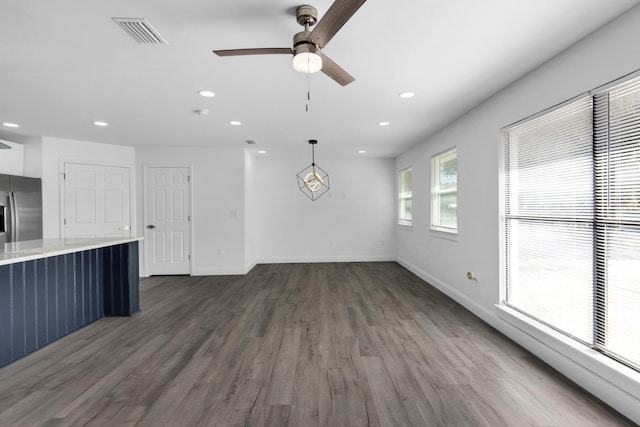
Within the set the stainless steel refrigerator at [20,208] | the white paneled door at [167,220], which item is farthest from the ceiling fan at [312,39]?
the stainless steel refrigerator at [20,208]

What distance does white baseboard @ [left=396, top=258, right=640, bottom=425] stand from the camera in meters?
1.70

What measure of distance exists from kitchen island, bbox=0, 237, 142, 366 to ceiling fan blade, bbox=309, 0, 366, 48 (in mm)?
2743

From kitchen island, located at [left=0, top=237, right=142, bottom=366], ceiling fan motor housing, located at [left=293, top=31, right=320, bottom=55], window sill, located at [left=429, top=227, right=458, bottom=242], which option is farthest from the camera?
window sill, located at [left=429, top=227, right=458, bottom=242]

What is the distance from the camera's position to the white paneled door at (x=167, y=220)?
17.9ft

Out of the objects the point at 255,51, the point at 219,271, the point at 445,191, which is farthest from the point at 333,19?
the point at 219,271

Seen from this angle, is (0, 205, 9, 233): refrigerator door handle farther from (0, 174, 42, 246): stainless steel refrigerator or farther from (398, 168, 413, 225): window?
(398, 168, 413, 225): window

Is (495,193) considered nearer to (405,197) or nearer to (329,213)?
(405,197)

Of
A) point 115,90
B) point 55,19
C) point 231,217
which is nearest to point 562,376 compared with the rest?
point 55,19

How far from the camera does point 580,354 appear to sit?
2004mm

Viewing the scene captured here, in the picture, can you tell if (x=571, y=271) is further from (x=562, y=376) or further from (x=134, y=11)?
(x=134, y=11)

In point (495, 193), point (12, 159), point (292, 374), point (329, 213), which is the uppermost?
point (12, 159)

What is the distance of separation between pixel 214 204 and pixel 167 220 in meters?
0.94

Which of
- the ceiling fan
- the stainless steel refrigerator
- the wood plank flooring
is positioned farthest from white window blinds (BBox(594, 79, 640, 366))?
the stainless steel refrigerator

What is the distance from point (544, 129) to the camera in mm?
2441
